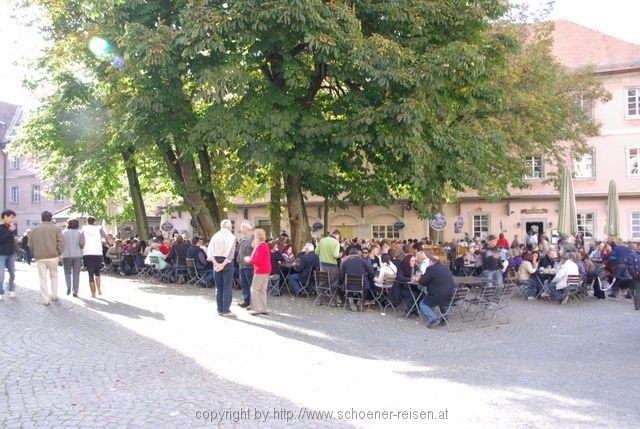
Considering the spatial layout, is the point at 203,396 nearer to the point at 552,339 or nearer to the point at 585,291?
the point at 552,339

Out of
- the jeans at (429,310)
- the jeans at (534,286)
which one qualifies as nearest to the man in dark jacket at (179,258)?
the jeans at (429,310)

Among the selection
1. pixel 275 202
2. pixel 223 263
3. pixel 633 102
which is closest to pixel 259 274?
pixel 223 263

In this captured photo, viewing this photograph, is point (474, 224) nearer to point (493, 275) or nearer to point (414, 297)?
point (493, 275)

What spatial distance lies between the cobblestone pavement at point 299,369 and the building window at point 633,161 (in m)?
22.0

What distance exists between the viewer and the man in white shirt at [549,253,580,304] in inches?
569

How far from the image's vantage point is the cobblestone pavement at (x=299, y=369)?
570cm

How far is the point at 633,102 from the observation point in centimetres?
3158

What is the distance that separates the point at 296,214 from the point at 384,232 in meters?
20.2

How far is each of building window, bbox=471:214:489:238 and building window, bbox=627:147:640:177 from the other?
7748mm

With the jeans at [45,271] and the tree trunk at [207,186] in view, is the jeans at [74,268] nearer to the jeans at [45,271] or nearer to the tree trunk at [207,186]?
the jeans at [45,271]

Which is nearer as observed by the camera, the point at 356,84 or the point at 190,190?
the point at 356,84

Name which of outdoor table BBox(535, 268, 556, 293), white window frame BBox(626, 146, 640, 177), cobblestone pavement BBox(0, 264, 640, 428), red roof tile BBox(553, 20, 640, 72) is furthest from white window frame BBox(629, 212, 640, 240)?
cobblestone pavement BBox(0, 264, 640, 428)

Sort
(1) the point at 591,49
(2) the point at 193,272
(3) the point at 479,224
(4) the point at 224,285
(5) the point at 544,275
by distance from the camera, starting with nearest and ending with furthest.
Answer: (4) the point at 224,285 < (5) the point at 544,275 < (2) the point at 193,272 < (1) the point at 591,49 < (3) the point at 479,224

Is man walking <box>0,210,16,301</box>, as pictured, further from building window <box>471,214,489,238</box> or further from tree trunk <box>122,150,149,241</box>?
building window <box>471,214,489,238</box>
